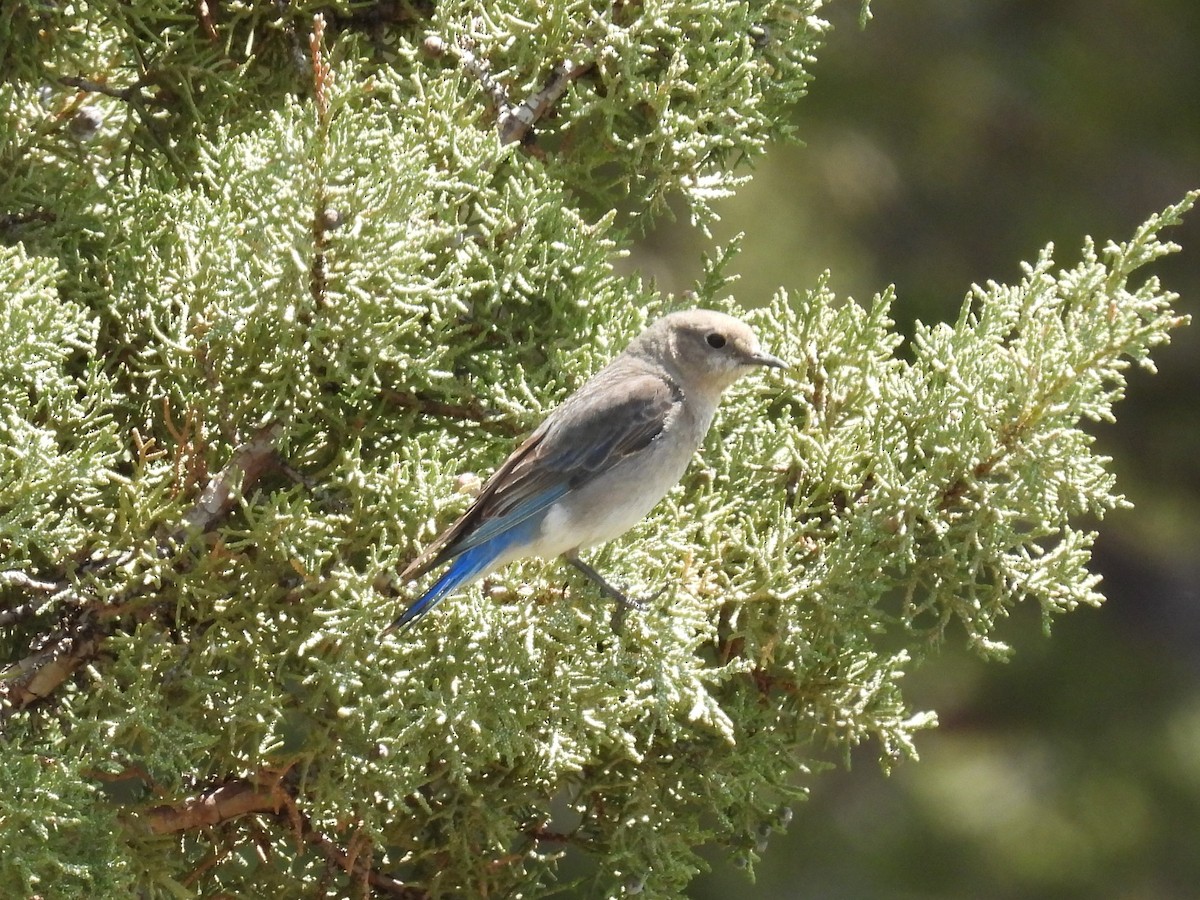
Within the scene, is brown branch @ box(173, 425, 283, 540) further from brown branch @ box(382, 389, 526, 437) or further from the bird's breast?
the bird's breast

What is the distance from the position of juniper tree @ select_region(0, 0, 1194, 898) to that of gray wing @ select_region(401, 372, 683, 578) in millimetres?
73

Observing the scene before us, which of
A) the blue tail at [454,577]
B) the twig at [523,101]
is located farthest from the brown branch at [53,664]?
the twig at [523,101]

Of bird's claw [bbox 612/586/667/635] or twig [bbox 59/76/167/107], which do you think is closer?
bird's claw [bbox 612/586/667/635]

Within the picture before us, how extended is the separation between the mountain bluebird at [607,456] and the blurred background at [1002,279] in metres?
3.66

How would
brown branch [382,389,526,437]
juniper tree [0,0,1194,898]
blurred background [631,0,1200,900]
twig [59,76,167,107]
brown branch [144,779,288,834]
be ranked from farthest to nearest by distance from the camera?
blurred background [631,0,1200,900]
twig [59,76,167,107]
brown branch [382,389,526,437]
brown branch [144,779,288,834]
juniper tree [0,0,1194,898]

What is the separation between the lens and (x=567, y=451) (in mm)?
3400

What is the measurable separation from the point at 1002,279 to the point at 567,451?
13.3 ft

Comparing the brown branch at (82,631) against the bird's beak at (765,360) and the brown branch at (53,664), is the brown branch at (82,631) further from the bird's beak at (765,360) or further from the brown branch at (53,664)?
the bird's beak at (765,360)

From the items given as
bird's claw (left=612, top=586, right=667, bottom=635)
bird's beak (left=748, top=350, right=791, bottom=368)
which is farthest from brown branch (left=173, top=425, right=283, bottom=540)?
bird's beak (left=748, top=350, right=791, bottom=368)

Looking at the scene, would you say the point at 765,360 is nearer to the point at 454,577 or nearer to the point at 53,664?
the point at 454,577

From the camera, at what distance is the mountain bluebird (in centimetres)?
310

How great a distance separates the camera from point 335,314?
9.28ft

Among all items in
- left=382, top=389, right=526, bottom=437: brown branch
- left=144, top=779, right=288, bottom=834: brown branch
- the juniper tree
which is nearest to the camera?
the juniper tree

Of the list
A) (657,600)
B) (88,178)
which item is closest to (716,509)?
(657,600)
